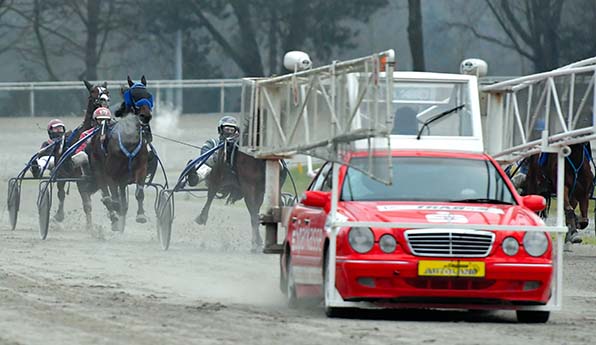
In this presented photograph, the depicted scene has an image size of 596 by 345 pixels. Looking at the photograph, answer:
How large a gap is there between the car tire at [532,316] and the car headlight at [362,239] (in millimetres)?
1373

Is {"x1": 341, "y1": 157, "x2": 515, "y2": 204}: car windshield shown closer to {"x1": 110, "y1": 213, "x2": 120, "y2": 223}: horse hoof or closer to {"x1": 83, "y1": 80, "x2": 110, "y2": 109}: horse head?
{"x1": 110, "y1": 213, "x2": 120, "y2": 223}: horse hoof

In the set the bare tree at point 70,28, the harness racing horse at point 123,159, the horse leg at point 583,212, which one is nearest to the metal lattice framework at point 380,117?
the horse leg at point 583,212

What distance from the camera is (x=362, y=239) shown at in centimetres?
1181

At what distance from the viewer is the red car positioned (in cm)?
1178

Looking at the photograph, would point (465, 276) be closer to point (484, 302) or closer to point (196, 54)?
point (484, 302)

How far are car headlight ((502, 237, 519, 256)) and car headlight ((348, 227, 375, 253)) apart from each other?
915 mm

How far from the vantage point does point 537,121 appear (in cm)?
1417

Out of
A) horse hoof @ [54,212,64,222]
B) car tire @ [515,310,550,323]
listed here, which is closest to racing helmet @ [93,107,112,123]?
horse hoof @ [54,212,64,222]

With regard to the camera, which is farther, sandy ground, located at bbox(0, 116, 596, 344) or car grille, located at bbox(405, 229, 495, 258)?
car grille, located at bbox(405, 229, 495, 258)

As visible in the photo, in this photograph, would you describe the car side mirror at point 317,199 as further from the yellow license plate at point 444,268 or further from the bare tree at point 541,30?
the bare tree at point 541,30

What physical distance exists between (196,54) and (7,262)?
124 ft

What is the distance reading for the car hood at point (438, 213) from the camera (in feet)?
39.2

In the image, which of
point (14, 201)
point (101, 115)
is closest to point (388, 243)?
point (101, 115)

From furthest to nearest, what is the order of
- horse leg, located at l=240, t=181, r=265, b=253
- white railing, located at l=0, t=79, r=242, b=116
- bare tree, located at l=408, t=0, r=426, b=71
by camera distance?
bare tree, located at l=408, t=0, r=426, b=71
white railing, located at l=0, t=79, r=242, b=116
horse leg, located at l=240, t=181, r=265, b=253
